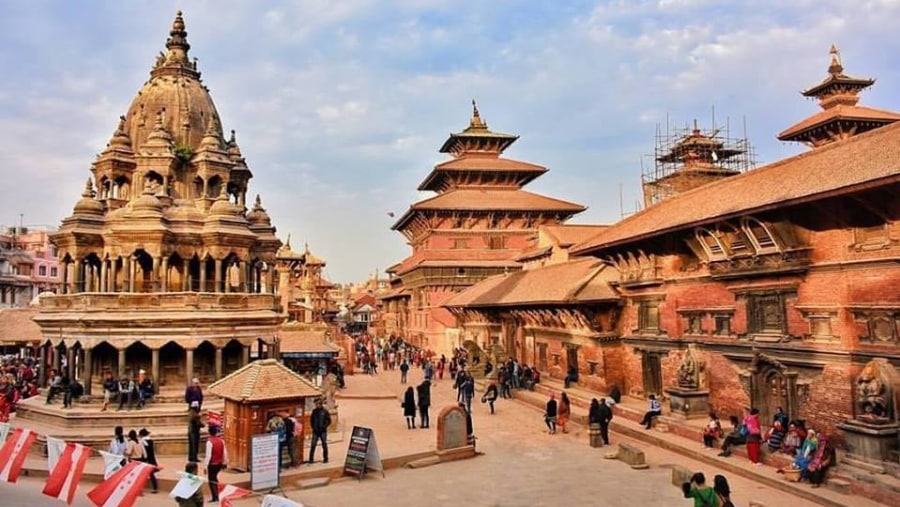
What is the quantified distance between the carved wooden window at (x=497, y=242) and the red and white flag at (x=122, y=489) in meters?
42.5

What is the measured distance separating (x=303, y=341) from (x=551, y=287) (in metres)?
12.6

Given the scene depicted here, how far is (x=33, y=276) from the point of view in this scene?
230 feet

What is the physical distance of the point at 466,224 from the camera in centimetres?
5272

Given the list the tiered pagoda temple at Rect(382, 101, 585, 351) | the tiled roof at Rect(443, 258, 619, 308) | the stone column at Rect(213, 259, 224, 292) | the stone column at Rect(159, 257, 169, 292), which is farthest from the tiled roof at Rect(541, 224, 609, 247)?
the stone column at Rect(159, 257, 169, 292)

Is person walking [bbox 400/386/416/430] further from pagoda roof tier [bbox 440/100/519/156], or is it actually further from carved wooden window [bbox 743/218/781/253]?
pagoda roof tier [bbox 440/100/519/156]

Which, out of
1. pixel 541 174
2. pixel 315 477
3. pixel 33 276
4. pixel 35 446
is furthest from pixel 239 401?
pixel 33 276

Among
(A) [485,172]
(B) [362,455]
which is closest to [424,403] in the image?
(B) [362,455]

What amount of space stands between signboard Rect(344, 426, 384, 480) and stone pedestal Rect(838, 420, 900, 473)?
9.84m

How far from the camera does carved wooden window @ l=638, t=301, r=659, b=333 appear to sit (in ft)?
73.0

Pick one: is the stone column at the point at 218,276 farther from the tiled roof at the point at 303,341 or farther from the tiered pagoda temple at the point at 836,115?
the tiered pagoda temple at the point at 836,115

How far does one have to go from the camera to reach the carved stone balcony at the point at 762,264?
15.7 meters

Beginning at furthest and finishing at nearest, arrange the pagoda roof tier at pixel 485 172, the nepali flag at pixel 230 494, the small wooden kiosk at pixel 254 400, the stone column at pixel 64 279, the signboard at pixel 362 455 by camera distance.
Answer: the pagoda roof tier at pixel 485 172
the stone column at pixel 64 279
the small wooden kiosk at pixel 254 400
the signboard at pixel 362 455
the nepali flag at pixel 230 494

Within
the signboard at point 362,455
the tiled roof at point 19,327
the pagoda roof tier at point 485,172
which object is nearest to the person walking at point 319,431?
the signboard at point 362,455

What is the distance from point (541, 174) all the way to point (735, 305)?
40.6 m
